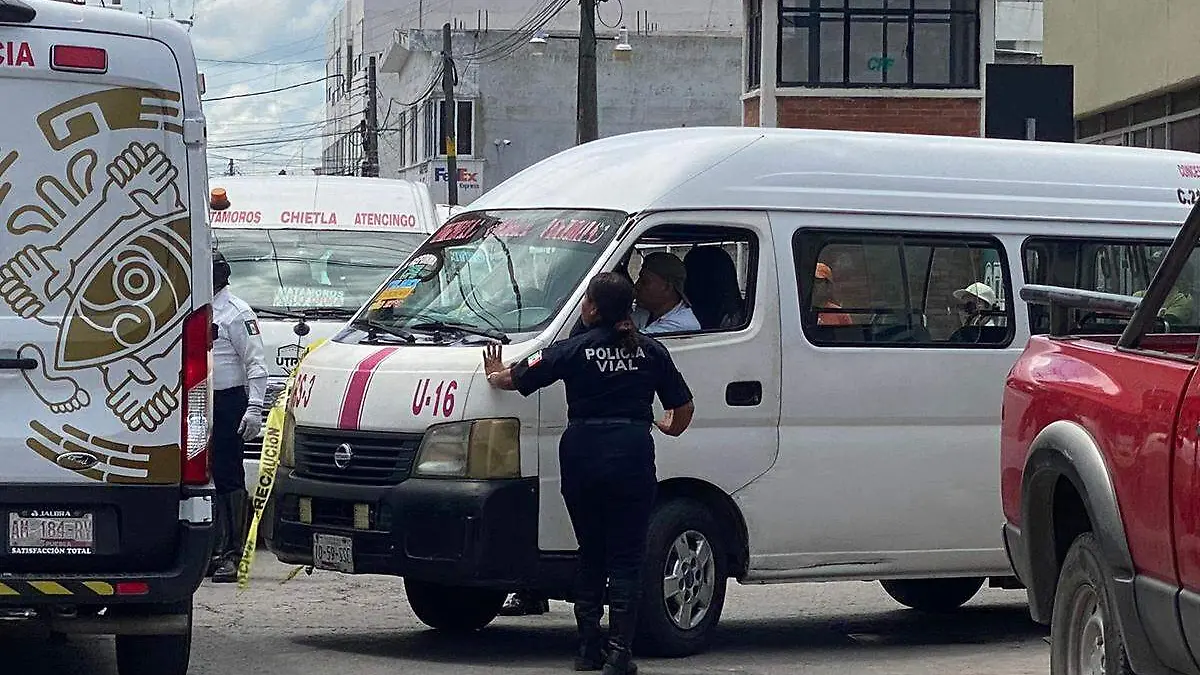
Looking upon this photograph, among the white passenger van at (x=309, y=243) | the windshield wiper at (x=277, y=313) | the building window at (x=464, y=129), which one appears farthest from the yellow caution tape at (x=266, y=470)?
the building window at (x=464, y=129)

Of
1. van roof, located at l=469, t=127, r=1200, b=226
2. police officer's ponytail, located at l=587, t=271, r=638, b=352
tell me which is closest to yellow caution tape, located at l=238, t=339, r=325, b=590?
van roof, located at l=469, t=127, r=1200, b=226

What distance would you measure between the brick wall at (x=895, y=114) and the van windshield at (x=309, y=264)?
680 inches

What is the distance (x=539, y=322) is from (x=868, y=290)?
174cm

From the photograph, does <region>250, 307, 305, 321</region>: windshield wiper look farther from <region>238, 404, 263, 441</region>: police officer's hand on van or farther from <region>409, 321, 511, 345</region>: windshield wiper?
<region>409, 321, 511, 345</region>: windshield wiper

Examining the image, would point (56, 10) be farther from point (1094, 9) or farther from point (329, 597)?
point (1094, 9)

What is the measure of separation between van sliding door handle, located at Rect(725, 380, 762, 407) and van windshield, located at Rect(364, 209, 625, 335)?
35.0 inches

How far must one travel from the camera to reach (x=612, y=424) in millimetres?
8055

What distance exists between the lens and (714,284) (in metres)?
9.19

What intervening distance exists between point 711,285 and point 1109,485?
341cm

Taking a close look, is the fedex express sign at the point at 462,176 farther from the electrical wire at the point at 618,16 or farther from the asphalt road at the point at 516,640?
the asphalt road at the point at 516,640

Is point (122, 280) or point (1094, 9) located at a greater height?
point (1094, 9)

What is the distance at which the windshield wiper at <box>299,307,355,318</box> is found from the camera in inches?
498

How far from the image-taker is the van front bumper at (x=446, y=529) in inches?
326

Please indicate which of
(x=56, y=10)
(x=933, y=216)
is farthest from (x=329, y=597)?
(x=56, y=10)
